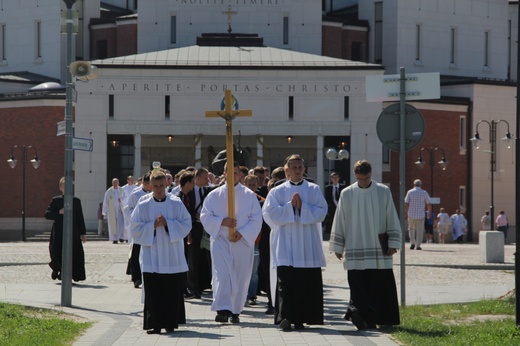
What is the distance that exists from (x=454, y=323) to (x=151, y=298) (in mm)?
3908

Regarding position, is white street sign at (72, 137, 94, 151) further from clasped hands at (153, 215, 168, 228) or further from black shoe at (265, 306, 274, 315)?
clasped hands at (153, 215, 168, 228)

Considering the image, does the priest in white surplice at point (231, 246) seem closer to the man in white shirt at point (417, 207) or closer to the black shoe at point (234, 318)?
the black shoe at point (234, 318)

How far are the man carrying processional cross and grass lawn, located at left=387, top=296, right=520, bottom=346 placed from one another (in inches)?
86.9

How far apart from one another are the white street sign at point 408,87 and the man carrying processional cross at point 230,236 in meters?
2.11

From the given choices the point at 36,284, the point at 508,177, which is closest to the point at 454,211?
the point at 508,177

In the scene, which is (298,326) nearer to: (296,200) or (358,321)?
(358,321)

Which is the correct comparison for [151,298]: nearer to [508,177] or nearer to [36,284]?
[36,284]

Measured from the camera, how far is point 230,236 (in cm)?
1767

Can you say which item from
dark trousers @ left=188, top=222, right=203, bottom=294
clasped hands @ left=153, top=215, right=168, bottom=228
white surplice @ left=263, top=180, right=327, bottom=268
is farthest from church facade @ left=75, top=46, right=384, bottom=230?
clasped hands @ left=153, top=215, right=168, bottom=228

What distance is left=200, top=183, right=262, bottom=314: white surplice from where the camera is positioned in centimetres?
1748

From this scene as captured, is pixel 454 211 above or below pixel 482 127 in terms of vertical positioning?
below

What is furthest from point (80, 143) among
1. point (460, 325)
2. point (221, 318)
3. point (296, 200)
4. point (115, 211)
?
point (115, 211)

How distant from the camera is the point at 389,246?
16.5 meters

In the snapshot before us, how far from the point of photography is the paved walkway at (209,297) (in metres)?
15.4
